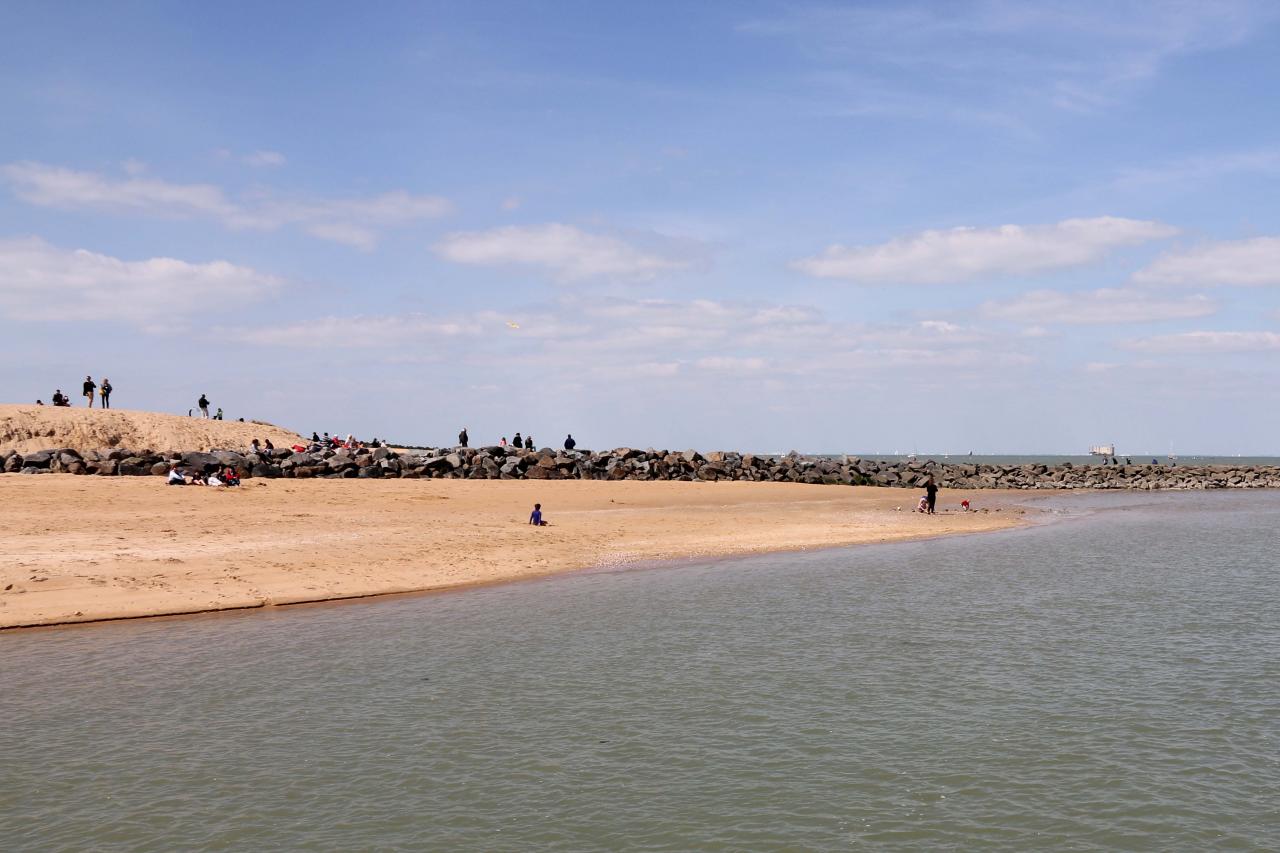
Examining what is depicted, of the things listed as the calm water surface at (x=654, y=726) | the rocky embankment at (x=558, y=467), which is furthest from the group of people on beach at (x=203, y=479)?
the calm water surface at (x=654, y=726)

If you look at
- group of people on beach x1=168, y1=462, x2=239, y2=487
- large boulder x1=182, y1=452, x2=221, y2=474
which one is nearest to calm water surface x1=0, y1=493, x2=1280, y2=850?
group of people on beach x1=168, y1=462, x2=239, y2=487

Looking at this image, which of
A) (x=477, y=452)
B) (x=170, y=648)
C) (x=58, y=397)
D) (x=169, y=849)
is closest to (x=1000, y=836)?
(x=169, y=849)

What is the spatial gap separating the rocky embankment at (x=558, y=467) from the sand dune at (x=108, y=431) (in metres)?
6.90

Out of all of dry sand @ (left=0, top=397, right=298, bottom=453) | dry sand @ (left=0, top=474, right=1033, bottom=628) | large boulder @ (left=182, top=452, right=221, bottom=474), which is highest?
dry sand @ (left=0, top=397, right=298, bottom=453)

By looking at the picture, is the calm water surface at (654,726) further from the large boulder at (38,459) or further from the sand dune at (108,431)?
the sand dune at (108,431)

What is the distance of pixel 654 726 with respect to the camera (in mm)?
13328

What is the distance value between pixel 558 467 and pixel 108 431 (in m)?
26.5

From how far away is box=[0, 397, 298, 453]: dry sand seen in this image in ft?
166

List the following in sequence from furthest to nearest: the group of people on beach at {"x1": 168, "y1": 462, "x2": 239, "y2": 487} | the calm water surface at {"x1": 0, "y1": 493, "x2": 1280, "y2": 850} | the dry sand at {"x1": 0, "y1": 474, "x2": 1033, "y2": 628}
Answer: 1. the group of people on beach at {"x1": 168, "y1": 462, "x2": 239, "y2": 487}
2. the dry sand at {"x1": 0, "y1": 474, "x2": 1033, "y2": 628}
3. the calm water surface at {"x1": 0, "y1": 493, "x2": 1280, "y2": 850}

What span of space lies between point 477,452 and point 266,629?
38.4 meters

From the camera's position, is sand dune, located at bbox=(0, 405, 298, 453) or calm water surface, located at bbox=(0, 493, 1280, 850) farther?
sand dune, located at bbox=(0, 405, 298, 453)

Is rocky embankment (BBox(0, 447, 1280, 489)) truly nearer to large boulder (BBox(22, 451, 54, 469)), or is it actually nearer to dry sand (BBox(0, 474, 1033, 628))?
large boulder (BBox(22, 451, 54, 469))

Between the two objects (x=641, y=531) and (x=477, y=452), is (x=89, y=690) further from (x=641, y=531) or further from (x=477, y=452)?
(x=477, y=452)

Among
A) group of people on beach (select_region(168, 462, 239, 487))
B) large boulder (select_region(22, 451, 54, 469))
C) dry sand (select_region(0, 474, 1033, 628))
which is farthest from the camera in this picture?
large boulder (select_region(22, 451, 54, 469))
